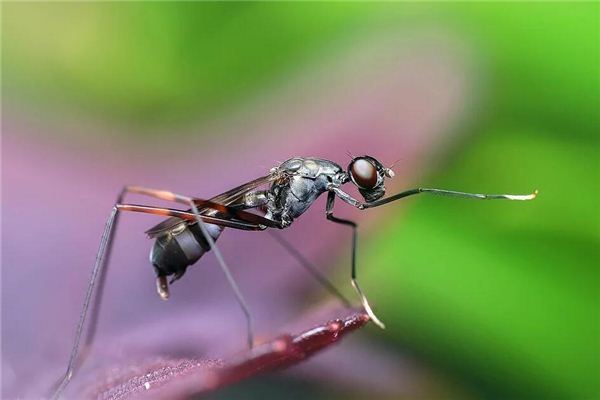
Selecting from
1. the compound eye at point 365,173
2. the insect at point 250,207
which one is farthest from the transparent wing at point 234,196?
the compound eye at point 365,173

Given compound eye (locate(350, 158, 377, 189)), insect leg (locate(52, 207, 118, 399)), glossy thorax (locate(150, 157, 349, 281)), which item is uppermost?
compound eye (locate(350, 158, 377, 189))

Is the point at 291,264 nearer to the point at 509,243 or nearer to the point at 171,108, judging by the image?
the point at 509,243

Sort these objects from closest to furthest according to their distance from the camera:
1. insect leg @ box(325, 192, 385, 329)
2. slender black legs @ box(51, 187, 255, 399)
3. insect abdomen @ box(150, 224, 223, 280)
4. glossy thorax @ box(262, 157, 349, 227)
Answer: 1. insect leg @ box(325, 192, 385, 329)
2. slender black legs @ box(51, 187, 255, 399)
3. insect abdomen @ box(150, 224, 223, 280)
4. glossy thorax @ box(262, 157, 349, 227)

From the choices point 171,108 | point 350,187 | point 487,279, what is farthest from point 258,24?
point 487,279

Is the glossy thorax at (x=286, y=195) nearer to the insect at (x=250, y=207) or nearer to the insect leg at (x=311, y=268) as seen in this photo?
the insect at (x=250, y=207)

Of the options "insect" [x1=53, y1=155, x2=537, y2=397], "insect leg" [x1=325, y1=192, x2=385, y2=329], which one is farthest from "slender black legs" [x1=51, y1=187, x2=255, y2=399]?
"insect leg" [x1=325, y1=192, x2=385, y2=329]

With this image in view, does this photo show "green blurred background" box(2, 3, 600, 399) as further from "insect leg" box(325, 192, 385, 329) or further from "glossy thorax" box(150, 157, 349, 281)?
"glossy thorax" box(150, 157, 349, 281)
